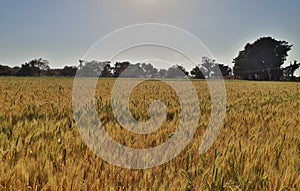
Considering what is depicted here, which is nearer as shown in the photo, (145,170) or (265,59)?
(145,170)

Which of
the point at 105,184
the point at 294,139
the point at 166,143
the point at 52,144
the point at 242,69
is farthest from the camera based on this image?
the point at 242,69

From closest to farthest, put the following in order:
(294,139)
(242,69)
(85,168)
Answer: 1. (85,168)
2. (294,139)
3. (242,69)

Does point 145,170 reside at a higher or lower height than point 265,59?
lower

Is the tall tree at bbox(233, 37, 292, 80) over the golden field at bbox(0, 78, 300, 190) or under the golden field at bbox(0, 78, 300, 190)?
over

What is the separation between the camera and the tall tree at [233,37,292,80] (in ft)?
281

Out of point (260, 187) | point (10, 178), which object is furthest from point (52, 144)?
point (260, 187)

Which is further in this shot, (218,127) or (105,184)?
(218,127)

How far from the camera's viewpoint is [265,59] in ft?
286

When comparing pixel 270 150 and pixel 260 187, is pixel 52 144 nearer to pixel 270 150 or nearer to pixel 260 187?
pixel 260 187

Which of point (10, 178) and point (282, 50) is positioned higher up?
point (282, 50)

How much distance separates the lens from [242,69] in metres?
90.6

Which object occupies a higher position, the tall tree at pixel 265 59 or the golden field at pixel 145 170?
the tall tree at pixel 265 59

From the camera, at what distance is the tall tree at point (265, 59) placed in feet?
281

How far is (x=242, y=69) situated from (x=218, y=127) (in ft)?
300
